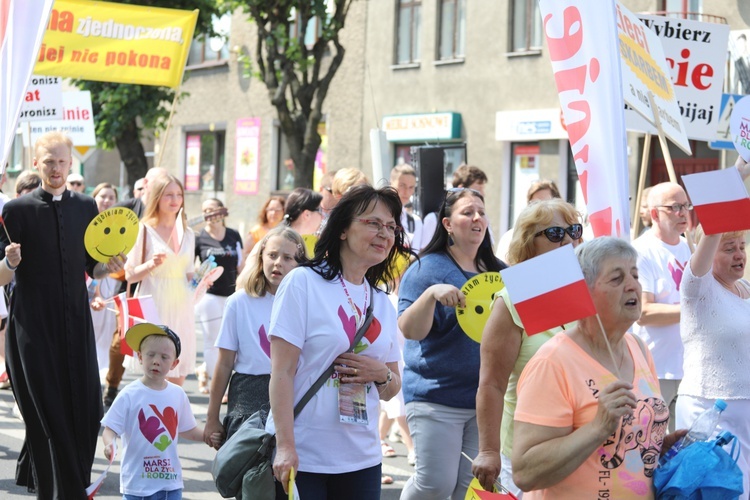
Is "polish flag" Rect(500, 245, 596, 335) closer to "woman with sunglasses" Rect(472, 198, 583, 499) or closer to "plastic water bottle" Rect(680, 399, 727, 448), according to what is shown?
"plastic water bottle" Rect(680, 399, 727, 448)

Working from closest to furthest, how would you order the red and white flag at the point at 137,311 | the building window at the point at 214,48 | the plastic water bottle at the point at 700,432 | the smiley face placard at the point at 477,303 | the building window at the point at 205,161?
the plastic water bottle at the point at 700,432 → the smiley face placard at the point at 477,303 → the red and white flag at the point at 137,311 → the building window at the point at 214,48 → the building window at the point at 205,161

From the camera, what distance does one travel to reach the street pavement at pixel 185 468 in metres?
7.37

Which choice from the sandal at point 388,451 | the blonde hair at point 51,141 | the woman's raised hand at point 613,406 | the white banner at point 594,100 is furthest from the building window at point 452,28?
the woman's raised hand at point 613,406

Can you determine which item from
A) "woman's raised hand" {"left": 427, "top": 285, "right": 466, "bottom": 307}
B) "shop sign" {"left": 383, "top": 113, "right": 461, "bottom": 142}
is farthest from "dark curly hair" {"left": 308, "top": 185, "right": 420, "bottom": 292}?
"shop sign" {"left": 383, "top": 113, "right": 461, "bottom": 142}

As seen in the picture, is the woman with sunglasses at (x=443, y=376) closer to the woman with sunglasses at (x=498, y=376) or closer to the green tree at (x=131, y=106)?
the woman with sunglasses at (x=498, y=376)

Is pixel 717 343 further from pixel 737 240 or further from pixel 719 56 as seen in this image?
pixel 719 56

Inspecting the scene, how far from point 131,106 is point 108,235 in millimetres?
16980

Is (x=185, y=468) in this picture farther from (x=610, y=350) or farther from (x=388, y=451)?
(x=610, y=350)

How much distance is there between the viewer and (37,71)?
36.9ft

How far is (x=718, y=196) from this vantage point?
475 cm

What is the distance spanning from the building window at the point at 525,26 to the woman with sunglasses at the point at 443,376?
16.8 m

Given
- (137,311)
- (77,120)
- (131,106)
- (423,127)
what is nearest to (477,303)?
(137,311)

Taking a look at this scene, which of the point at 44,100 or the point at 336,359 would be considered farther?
the point at 44,100

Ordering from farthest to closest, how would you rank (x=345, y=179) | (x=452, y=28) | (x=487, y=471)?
(x=452, y=28)
(x=345, y=179)
(x=487, y=471)
